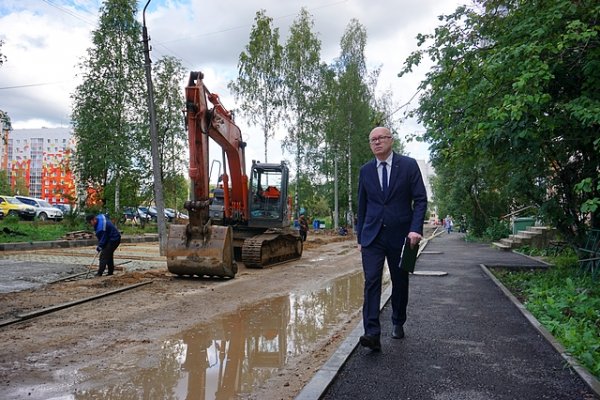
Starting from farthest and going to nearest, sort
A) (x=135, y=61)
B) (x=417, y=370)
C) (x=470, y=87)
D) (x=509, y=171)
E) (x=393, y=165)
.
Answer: (x=135, y=61) < (x=509, y=171) < (x=470, y=87) < (x=393, y=165) < (x=417, y=370)

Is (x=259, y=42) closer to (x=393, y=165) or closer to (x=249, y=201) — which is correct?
(x=249, y=201)

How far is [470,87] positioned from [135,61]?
22.2m

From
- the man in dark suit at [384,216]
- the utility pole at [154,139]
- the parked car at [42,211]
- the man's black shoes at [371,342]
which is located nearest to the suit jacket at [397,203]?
the man in dark suit at [384,216]

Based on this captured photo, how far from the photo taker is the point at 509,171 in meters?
11.0

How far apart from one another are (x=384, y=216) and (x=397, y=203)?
17 centimetres

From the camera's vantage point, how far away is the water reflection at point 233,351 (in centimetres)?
391

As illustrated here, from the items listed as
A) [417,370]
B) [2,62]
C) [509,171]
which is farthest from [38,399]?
[2,62]

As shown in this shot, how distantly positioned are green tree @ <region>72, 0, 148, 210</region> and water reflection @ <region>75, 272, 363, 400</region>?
65.8 feet

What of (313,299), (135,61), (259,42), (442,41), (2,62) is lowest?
(313,299)

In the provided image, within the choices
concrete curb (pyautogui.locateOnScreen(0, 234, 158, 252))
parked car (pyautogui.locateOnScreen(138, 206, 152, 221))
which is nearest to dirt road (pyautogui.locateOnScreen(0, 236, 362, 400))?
concrete curb (pyautogui.locateOnScreen(0, 234, 158, 252))

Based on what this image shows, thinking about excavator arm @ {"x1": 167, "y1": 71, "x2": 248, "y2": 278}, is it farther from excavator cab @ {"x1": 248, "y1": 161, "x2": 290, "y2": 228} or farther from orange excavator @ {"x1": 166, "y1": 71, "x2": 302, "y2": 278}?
excavator cab @ {"x1": 248, "y1": 161, "x2": 290, "y2": 228}

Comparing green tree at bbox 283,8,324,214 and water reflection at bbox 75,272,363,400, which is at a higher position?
green tree at bbox 283,8,324,214

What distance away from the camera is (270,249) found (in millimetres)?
13617

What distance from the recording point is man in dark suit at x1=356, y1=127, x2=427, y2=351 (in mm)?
4500
